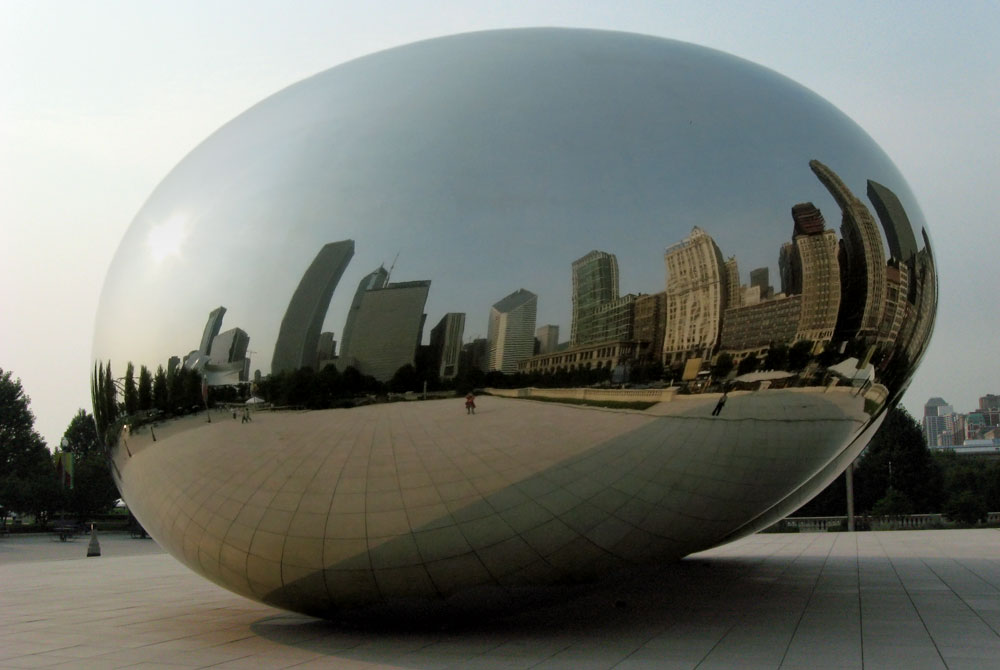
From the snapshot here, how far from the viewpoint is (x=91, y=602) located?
13.0 meters

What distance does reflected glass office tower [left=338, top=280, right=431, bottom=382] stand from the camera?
712 cm

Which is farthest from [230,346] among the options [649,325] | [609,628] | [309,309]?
[609,628]

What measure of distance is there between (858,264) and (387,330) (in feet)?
13.4

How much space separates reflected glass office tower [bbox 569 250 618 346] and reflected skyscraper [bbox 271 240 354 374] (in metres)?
1.78

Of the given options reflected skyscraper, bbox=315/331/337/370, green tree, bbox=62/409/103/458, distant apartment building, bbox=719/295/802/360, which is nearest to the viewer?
reflected skyscraper, bbox=315/331/337/370

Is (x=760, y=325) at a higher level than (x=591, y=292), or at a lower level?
lower

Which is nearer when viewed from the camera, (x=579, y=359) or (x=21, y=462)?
(x=579, y=359)

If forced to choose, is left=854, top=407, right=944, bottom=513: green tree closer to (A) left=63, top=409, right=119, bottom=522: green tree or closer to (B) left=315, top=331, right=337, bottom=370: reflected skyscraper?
(A) left=63, top=409, right=119, bottom=522: green tree

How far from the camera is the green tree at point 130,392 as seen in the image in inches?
328

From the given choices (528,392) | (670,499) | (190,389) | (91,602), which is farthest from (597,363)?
(91,602)

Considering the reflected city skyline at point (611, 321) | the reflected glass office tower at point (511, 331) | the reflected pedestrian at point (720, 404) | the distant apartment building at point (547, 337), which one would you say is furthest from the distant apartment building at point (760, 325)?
the reflected glass office tower at point (511, 331)

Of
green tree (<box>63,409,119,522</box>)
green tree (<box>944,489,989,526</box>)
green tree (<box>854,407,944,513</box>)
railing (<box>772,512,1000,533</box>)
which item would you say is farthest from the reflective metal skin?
green tree (<box>854,407,944,513</box>)

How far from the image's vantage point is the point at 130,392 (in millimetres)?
8383

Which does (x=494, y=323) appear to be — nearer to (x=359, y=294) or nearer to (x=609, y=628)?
(x=359, y=294)
